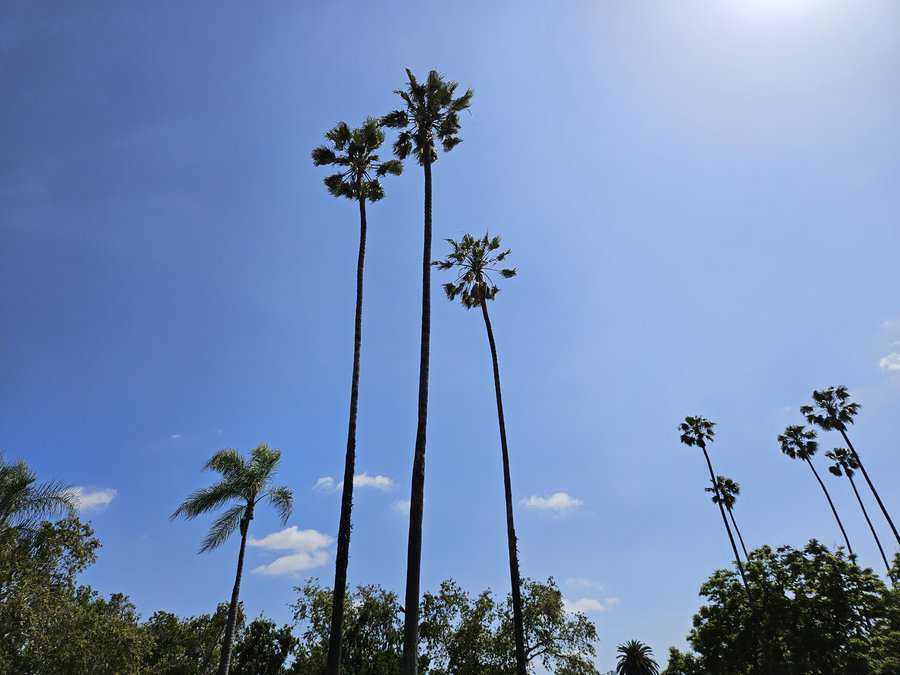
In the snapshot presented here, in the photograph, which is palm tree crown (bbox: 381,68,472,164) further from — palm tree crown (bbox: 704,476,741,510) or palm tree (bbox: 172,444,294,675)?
palm tree crown (bbox: 704,476,741,510)

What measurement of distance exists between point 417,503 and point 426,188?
13148 millimetres

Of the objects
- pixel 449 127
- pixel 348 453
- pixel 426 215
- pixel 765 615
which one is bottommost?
pixel 765 615

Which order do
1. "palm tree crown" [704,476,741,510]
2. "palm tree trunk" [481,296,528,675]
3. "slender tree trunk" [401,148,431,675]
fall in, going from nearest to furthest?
"slender tree trunk" [401,148,431,675], "palm tree trunk" [481,296,528,675], "palm tree crown" [704,476,741,510]

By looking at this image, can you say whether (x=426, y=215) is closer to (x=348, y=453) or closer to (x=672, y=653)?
(x=348, y=453)

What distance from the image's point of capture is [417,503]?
16000 millimetres

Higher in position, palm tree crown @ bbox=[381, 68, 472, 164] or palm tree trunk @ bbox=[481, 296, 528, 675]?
palm tree crown @ bbox=[381, 68, 472, 164]

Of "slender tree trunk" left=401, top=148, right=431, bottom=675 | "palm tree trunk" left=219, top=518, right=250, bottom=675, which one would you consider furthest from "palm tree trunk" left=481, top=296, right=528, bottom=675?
"palm tree trunk" left=219, top=518, right=250, bottom=675

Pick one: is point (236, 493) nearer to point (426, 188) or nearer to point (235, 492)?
point (235, 492)

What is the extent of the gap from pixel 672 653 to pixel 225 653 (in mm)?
36607

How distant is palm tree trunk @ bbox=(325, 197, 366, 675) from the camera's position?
14.7m

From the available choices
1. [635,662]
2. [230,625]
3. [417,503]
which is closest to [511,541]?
[417,503]

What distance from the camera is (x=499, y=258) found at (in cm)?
3114

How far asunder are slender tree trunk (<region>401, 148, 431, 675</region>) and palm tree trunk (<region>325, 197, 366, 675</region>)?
1.96m

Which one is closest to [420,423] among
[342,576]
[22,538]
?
[342,576]
